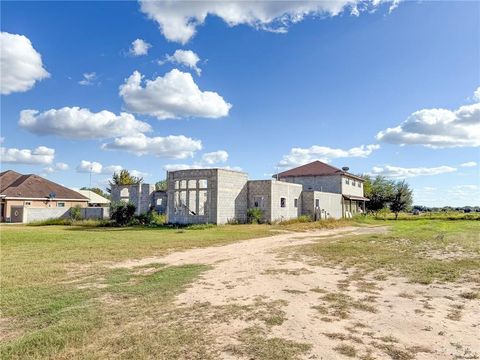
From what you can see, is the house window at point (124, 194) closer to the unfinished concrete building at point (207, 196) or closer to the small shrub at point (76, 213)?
the small shrub at point (76, 213)

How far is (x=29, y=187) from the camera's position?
41031 millimetres

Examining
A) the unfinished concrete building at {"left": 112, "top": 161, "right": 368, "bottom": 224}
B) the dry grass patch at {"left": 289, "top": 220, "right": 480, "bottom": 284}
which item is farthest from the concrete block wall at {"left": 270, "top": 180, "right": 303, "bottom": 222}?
the dry grass patch at {"left": 289, "top": 220, "right": 480, "bottom": 284}

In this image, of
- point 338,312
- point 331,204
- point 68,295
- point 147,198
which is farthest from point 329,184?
point 68,295

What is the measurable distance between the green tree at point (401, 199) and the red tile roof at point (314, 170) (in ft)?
36.2

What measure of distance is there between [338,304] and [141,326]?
3478mm

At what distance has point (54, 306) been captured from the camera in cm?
705

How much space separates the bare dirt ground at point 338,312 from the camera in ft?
16.9

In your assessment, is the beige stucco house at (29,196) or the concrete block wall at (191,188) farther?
the beige stucco house at (29,196)

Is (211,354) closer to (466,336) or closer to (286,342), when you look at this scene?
(286,342)

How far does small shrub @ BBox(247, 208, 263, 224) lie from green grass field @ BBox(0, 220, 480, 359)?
13784 mm

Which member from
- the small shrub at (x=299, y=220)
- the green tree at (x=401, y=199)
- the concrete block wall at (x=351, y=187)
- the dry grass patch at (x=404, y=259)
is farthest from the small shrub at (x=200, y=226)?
the green tree at (x=401, y=199)

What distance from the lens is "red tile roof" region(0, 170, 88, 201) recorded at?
39.2 m

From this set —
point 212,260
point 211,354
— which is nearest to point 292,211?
point 212,260

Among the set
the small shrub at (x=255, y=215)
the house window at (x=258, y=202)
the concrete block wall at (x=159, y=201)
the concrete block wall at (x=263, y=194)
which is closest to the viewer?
the small shrub at (x=255, y=215)
